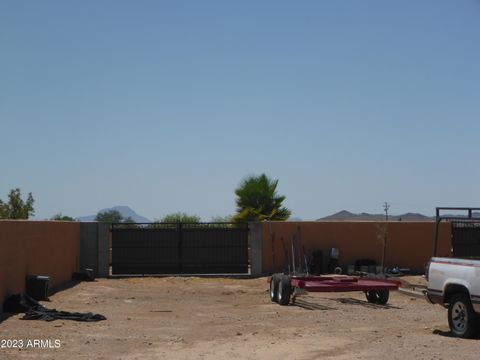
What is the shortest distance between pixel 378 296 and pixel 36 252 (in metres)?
9.13

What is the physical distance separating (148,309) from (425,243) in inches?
612

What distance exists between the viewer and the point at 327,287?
19.0 m

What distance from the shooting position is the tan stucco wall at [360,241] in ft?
99.5

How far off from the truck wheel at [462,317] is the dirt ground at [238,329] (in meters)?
0.22

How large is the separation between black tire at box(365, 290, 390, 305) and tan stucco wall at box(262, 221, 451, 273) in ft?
31.4

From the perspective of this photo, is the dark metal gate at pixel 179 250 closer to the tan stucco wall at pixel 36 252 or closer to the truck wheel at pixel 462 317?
the tan stucco wall at pixel 36 252


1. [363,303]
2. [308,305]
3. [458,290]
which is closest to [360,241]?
[363,303]

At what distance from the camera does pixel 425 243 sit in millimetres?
31250

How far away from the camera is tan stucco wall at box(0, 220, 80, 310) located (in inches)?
680

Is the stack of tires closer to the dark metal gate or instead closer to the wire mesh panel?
the dark metal gate

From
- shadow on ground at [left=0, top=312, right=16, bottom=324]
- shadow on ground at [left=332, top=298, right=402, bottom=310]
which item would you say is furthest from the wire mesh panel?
shadow on ground at [left=0, top=312, right=16, bottom=324]

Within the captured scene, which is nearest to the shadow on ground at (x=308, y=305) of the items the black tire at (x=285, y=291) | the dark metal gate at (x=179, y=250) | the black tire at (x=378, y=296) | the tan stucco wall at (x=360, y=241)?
the black tire at (x=285, y=291)

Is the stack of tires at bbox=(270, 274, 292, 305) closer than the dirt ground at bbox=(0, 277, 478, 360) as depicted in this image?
No

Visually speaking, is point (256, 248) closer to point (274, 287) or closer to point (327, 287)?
point (274, 287)
